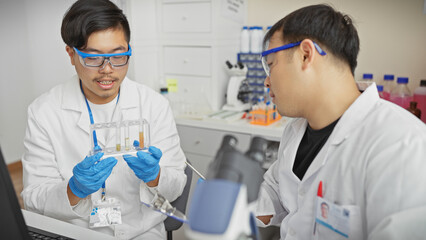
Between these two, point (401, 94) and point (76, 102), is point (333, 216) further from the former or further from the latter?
point (401, 94)

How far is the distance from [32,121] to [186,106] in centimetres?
169

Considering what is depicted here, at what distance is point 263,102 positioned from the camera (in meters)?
3.00

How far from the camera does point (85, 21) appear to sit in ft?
4.62

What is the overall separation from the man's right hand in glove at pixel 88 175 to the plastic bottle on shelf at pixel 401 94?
2.18 meters

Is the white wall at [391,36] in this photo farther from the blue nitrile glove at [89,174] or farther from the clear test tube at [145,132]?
the blue nitrile glove at [89,174]

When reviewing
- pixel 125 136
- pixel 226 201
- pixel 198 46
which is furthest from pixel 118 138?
pixel 198 46

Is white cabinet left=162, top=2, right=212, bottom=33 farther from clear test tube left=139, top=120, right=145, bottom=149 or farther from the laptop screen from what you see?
the laptop screen

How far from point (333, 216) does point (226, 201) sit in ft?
2.40

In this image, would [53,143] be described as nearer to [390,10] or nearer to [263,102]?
[263,102]

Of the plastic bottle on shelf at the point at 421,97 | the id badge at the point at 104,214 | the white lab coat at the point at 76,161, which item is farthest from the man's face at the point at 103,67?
the plastic bottle on shelf at the point at 421,97

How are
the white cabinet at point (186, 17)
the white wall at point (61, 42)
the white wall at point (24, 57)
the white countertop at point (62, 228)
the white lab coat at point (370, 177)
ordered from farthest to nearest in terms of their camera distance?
1. the white wall at point (24, 57)
2. the white cabinet at point (186, 17)
3. the white wall at point (61, 42)
4. the white countertop at point (62, 228)
5. the white lab coat at point (370, 177)

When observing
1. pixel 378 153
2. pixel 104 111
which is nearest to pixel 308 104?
pixel 378 153

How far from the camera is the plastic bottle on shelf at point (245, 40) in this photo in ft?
10.4

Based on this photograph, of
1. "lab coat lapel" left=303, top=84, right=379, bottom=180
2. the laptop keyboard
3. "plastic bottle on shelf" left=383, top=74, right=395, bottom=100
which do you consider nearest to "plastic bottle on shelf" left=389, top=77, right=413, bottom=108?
"plastic bottle on shelf" left=383, top=74, right=395, bottom=100
